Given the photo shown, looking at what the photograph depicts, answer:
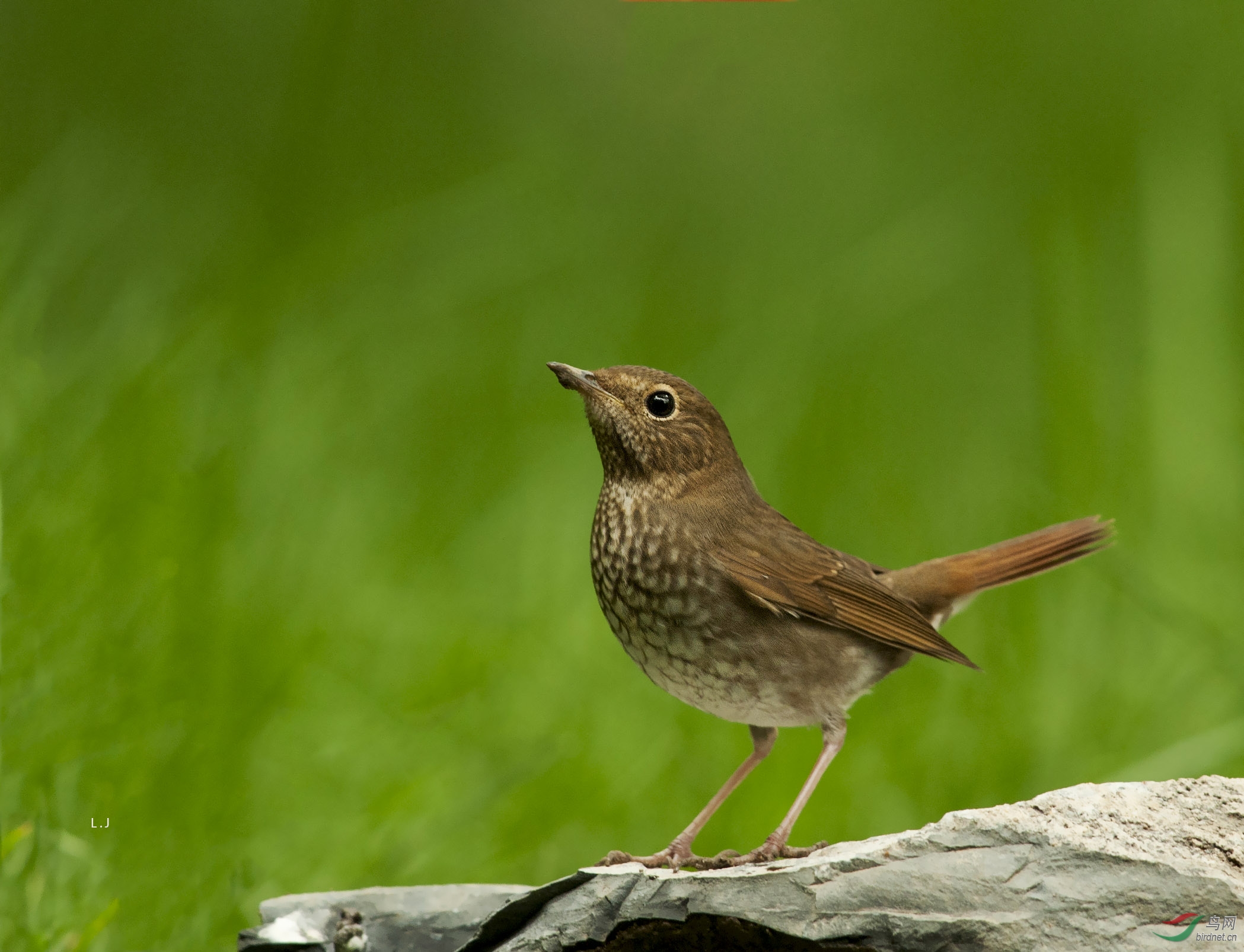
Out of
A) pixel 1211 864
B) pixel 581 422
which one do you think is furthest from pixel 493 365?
pixel 1211 864

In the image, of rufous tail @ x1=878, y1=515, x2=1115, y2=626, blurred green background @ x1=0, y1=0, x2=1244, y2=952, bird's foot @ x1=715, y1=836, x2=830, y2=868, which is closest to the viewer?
bird's foot @ x1=715, y1=836, x2=830, y2=868

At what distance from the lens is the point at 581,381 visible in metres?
3.34

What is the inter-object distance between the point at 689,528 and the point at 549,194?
12.0 feet

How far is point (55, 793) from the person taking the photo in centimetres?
408

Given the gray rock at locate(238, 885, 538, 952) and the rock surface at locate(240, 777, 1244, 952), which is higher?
the gray rock at locate(238, 885, 538, 952)

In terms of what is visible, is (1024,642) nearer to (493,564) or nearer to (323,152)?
(493,564)

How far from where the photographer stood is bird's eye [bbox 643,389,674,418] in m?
3.44

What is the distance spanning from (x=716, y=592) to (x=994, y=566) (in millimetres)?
962

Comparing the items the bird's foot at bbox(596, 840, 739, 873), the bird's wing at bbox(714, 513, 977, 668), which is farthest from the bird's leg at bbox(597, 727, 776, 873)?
the bird's wing at bbox(714, 513, 977, 668)

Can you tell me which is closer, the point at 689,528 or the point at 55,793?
the point at 689,528

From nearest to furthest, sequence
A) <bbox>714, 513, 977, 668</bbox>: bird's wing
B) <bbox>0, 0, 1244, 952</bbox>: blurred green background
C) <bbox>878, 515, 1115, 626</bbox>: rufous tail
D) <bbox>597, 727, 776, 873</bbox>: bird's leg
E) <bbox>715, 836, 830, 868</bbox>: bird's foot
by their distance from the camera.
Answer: <bbox>715, 836, 830, 868</bbox>: bird's foot → <bbox>597, 727, 776, 873</bbox>: bird's leg → <bbox>714, 513, 977, 668</bbox>: bird's wing → <bbox>878, 515, 1115, 626</bbox>: rufous tail → <bbox>0, 0, 1244, 952</bbox>: blurred green background

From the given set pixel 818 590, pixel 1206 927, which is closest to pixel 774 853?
pixel 818 590

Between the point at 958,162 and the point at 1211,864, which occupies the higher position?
the point at 958,162

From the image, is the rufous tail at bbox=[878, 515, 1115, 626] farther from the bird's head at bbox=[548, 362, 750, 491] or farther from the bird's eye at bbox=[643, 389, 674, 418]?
the bird's eye at bbox=[643, 389, 674, 418]
